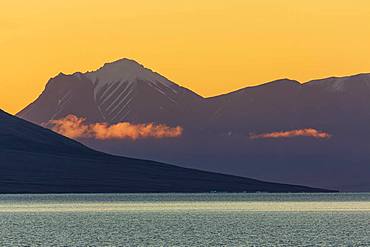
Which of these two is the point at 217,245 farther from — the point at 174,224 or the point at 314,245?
the point at 174,224

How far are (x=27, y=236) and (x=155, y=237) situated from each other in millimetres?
19401

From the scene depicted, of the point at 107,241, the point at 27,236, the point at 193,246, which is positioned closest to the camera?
the point at 193,246

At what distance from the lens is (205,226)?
190 metres

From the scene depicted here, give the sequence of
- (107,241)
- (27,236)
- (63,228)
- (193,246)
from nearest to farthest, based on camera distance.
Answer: (193,246), (107,241), (27,236), (63,228)

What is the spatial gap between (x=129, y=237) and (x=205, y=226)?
3510 cm

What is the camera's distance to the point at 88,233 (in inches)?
6663

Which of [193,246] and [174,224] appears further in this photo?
[174,224]

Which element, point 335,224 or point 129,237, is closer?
point 129,237

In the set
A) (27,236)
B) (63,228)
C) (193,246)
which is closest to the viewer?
(193,246)

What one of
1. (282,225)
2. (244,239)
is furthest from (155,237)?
(282,225)

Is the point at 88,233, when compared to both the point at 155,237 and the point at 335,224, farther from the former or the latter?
the point at 335,224

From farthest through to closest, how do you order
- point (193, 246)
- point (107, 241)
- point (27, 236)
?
point (27, 236)
point (107, 241)
point (193, 246)

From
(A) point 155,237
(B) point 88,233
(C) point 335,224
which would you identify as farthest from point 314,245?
(C) point 335,224

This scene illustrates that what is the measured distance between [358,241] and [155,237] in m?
28.5
